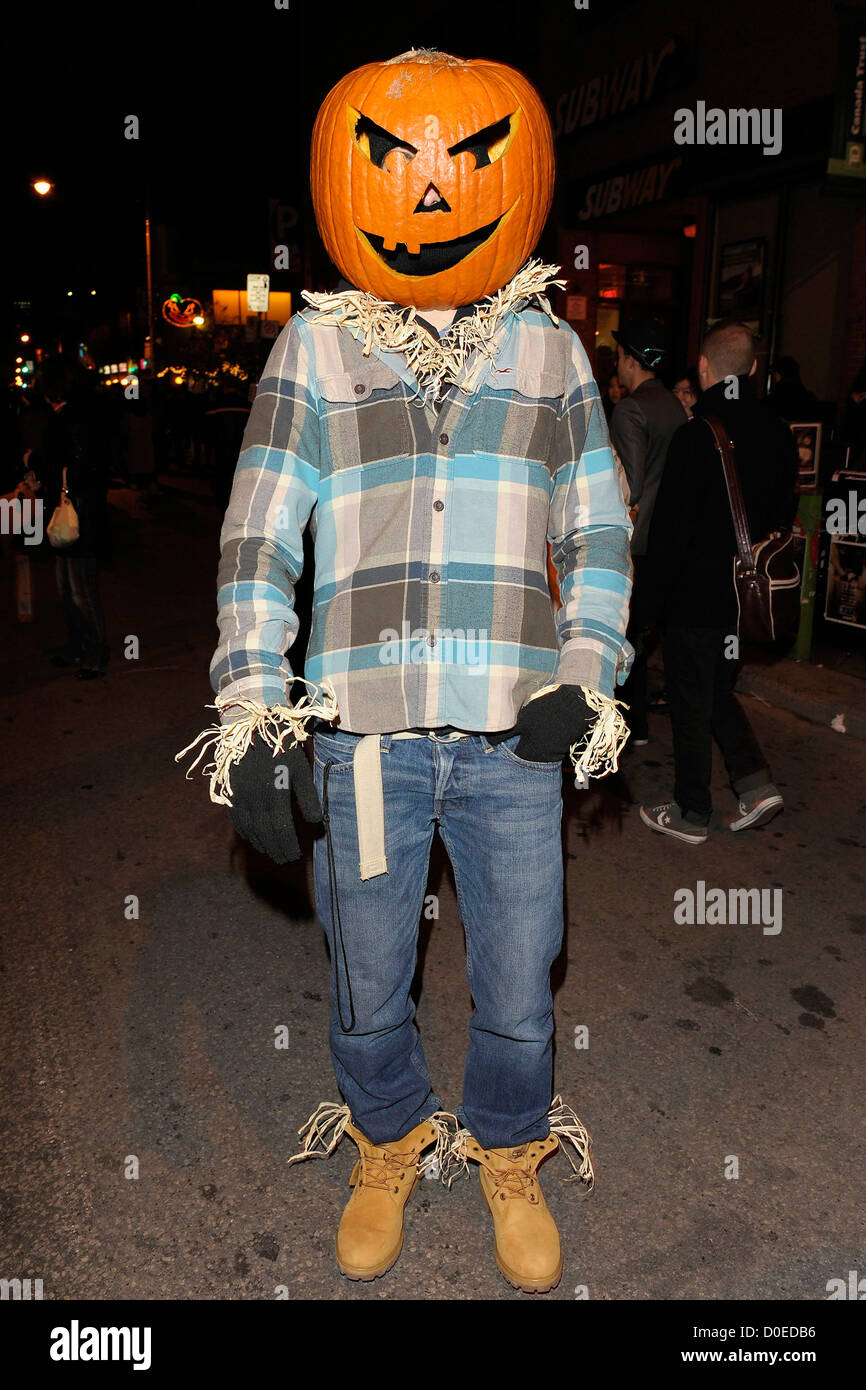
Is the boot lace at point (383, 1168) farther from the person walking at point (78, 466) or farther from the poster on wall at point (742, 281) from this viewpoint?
the poster on wall at point (742, 281)

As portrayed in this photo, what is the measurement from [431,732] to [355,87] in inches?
50.2

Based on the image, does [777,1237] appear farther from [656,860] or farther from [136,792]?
[136,792]

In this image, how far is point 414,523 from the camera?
2.09 meters

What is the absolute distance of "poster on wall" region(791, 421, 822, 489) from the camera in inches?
334

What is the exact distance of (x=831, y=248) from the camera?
10.9 m

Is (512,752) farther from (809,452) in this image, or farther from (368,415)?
(809,452)

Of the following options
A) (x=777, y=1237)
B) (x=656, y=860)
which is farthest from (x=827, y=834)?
(x=777, y=1237)

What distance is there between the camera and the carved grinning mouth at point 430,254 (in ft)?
6.90

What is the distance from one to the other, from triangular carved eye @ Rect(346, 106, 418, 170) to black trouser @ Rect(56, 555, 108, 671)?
568 centimetres

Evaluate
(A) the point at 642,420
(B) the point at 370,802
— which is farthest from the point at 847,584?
(B) the point at 370,802

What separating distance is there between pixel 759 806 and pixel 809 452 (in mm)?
4656

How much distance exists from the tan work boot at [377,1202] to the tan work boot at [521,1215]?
15 centimetres

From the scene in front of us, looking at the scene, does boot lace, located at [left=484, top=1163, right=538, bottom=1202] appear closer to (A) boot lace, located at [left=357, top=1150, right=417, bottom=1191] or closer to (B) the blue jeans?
(B) the blue jeans

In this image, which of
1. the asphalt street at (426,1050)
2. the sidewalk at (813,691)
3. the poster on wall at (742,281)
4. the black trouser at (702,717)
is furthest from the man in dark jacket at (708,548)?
the poster on wall at (742,281)
